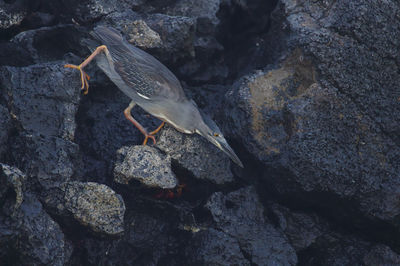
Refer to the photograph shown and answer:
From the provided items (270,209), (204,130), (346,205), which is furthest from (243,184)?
(346,205)

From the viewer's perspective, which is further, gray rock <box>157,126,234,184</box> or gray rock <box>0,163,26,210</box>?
gray rock <box>157,126,234,184</box>

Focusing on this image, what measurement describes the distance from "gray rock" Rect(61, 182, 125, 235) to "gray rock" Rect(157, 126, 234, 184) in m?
0.76

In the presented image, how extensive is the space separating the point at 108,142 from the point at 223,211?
141cm

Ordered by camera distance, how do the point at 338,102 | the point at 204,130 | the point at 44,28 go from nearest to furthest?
the point at 338,102
the point at 204,130
the point at 44,28

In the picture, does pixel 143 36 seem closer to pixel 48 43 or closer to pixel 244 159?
pixel 48 43

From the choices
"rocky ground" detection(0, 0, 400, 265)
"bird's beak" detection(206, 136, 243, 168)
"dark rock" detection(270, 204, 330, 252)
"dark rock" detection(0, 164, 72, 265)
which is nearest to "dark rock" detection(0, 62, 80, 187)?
"rocky ground" detection(0, 0, 400, 265)

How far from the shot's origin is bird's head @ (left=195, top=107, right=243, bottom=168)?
12.8ft

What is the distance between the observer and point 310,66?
388 cm

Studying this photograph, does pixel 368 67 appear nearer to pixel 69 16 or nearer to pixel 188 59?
pixel 188 59

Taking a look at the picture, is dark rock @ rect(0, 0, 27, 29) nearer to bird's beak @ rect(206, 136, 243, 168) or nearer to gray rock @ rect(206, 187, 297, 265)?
bird's beak @ rect(206, 136, 243, 168)

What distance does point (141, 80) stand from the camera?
4.19 m

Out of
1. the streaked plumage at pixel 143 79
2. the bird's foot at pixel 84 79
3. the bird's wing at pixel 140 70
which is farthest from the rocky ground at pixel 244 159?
the bird's wing at pixel 140 70

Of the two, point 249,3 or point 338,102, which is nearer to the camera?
point 338,102

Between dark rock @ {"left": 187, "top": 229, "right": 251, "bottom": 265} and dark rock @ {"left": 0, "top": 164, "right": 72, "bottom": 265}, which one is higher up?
dark rock @ {"left": 0, "top": 164, "right": 72, "bottom": 265}
